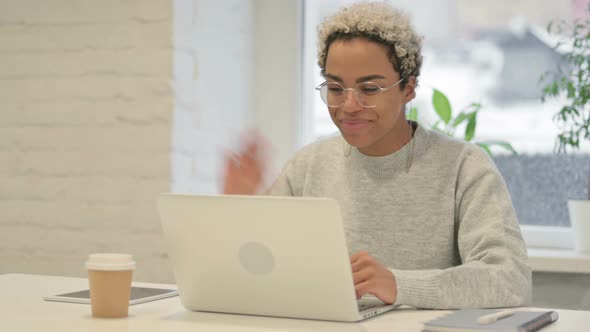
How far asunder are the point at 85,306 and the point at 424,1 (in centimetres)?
172

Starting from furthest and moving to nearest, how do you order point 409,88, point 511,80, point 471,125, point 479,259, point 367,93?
point 511,80 → point 471,125 → point 409,88 → point 367,93 → point 479,259

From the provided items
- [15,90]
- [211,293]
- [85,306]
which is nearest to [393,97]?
[211,293]

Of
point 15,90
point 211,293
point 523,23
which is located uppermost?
point 523,23

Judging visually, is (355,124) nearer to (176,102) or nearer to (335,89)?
(335,89)

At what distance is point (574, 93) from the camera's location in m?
2.39

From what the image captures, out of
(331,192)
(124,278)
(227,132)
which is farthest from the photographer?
(227,132)

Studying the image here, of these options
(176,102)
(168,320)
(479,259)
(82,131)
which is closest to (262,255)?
(168,320)

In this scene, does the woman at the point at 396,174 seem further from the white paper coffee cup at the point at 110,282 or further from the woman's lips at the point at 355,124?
the white paper coffee cup at the point at 110,282

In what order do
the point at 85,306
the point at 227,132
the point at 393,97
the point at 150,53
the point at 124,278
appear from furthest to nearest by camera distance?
the point at 227,132, the point at 150,53, the point at 393,97, the point at 85,306, the point at 124,278

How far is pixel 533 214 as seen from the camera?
264cm

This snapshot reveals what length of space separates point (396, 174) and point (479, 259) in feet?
1.02

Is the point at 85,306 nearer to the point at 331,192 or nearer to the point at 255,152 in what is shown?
the point at 331,192

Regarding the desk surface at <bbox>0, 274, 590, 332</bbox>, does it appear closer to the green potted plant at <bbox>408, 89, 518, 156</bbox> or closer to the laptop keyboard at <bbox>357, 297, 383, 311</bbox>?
the laptop keyboard at <bbox>357, 297, 383, 311</bbox>

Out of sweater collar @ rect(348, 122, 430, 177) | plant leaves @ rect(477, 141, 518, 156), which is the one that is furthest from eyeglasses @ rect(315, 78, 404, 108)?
plant leaves @ rect(477, 141, 518, 156)
